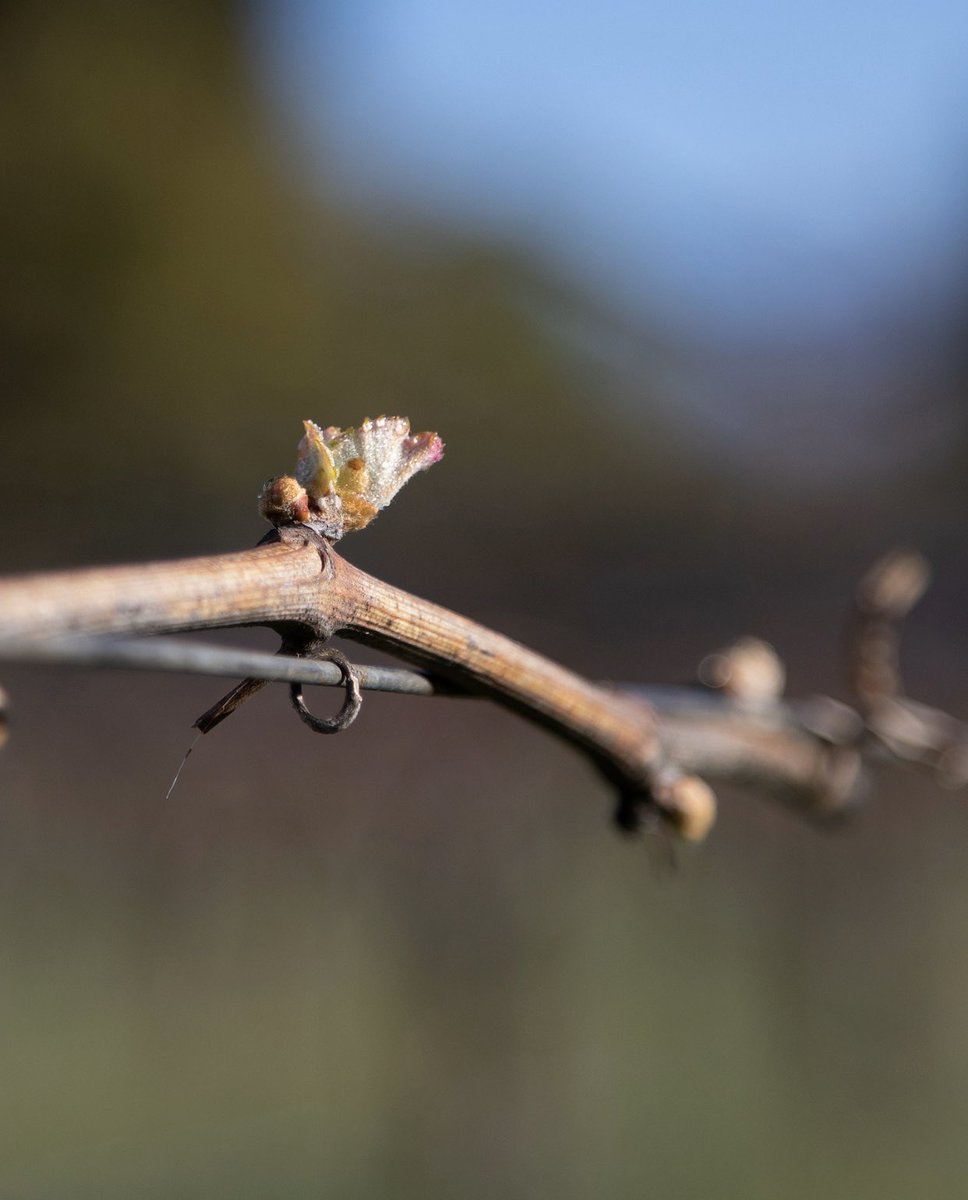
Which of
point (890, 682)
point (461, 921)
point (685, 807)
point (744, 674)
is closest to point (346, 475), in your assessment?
point (685, 807)

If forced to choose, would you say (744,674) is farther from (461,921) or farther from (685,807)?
(461,921)

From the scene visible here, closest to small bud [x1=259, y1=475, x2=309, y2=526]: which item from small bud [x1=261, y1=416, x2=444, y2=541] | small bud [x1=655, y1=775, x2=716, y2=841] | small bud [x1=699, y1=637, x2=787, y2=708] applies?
small bud [x1=261, y1=416, x2=444, y2=541]

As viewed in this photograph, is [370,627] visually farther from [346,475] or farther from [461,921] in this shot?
[461,921]

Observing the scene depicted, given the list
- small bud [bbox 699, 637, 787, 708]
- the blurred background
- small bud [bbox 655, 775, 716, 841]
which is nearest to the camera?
small bud [bbox 655, 775, 716, 841]

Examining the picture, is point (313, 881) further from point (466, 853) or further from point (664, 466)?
point (664, 466)

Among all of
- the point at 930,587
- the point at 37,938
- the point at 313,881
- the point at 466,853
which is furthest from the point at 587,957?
the point at 930,587

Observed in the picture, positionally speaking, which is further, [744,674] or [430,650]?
[744,674]

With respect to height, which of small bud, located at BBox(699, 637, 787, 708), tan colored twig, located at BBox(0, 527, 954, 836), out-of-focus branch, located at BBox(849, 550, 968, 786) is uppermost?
out-of-focus branch, located at BBox(849, 550, 968, 786)

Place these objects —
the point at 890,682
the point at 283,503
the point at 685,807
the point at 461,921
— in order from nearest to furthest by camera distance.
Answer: the point at 283,503, the point at 685,807, the point at 890,682, the point at 461,921

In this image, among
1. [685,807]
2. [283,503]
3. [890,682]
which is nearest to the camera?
[283,503]

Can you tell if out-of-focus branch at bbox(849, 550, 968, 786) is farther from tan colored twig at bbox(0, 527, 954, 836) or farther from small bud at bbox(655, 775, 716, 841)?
small bud at bbox(655, 775, 716, 841)

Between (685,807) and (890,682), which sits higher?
(890,682)

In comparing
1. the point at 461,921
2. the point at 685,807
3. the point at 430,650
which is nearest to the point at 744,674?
the point at 685,807
